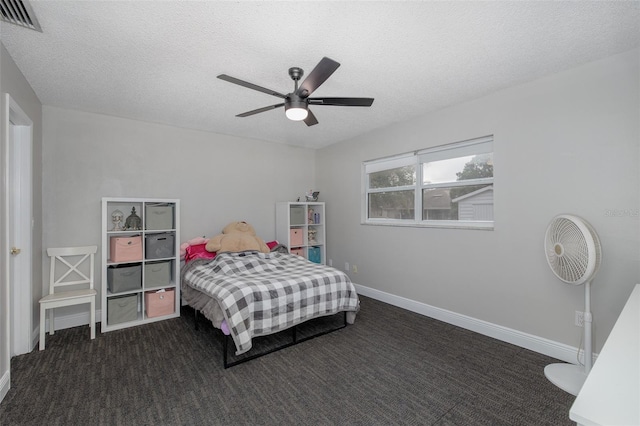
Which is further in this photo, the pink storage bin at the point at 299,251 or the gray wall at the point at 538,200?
the pink storage bin at the point at 299,251

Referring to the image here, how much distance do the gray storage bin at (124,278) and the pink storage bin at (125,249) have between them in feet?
0.33

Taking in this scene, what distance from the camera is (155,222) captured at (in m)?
3.56

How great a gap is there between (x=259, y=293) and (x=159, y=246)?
1.71m

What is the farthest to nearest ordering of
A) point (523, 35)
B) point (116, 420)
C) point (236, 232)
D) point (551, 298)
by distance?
point (236, 232) → point (551, 298) → point (523, 35) → point (116, 420)

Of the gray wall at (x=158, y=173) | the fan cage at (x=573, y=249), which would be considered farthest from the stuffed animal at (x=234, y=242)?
the fan cage at (x=573, y=249)

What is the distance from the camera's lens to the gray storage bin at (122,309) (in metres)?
3.25

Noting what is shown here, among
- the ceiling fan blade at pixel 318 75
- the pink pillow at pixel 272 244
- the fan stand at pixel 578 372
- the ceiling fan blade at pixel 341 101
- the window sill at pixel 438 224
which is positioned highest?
the ceiling fan blade at pixel 318 75

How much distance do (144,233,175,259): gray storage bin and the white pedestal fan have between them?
12.7ft

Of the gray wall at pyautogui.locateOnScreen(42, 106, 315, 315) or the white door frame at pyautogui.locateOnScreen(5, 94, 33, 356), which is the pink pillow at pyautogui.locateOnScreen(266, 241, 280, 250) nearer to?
the gray wall at pyautogui.locateOnScreen(42, 106, 315, 315)

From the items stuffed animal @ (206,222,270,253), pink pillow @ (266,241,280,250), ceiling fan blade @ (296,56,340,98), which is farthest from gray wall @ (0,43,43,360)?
pink pillow @ (266,241,280,250)

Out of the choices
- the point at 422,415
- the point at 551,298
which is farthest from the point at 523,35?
the point at 422,415

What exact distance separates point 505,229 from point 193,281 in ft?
10.9

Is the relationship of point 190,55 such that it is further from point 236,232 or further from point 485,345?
point 485,345

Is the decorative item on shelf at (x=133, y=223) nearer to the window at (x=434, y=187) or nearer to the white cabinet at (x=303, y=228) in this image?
the white cabinet at (x=303, y=228)
